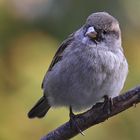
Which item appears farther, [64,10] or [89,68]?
[64,10]

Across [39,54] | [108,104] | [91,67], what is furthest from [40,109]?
[108,104]

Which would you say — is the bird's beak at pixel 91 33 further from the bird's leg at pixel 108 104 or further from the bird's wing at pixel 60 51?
the bird's leg at pixel 108 104

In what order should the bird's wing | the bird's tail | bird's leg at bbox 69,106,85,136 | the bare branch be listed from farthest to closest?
the bird's tail
the bird's wing
bird's leg at bbox 69,106,85,136
the bare branch

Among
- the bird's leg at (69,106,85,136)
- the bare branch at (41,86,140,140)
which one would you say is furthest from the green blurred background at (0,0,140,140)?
the bare branch at (41,86,140,140)

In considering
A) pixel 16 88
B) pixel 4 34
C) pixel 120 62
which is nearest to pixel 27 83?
pixel 16 88

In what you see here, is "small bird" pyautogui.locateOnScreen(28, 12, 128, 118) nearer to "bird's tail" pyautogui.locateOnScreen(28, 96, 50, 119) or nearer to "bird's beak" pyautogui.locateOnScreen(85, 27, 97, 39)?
"bird's beak" pyautogui.locateOnScreen(85, 27, 97, 39)

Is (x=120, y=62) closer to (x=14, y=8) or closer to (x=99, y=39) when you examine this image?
(x=99, y=39)
